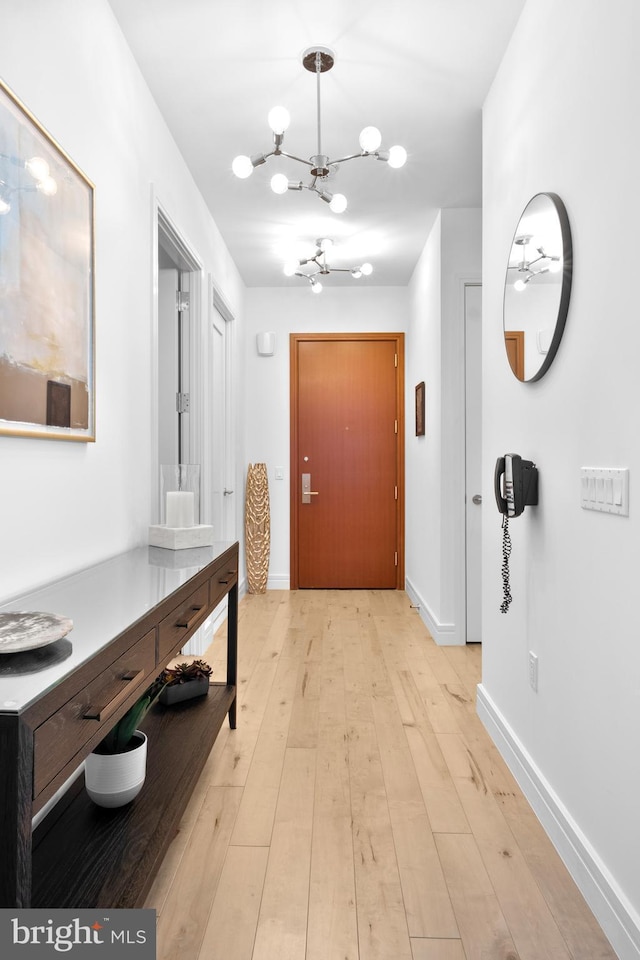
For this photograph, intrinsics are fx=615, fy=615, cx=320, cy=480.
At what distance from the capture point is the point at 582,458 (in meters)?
1.62

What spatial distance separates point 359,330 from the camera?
5.31m

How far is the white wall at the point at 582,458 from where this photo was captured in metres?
1.36

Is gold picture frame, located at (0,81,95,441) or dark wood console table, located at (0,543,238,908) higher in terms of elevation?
gold picture frame, located at (0,81,95,441)

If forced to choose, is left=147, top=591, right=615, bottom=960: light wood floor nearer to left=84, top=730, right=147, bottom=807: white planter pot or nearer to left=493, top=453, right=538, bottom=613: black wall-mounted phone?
left=84, top=730, right=147, bottom=807: white planter pot

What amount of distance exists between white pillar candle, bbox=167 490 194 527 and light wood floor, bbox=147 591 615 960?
0.88 meters

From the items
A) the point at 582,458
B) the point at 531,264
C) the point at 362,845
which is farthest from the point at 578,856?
the point at 531,264

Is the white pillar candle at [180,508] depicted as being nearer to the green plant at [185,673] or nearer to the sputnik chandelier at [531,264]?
the green plant at [185,673]

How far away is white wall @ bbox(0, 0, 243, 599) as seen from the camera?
1.54 m

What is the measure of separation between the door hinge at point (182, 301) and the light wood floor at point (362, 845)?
2048mm

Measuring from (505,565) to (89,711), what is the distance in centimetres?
155

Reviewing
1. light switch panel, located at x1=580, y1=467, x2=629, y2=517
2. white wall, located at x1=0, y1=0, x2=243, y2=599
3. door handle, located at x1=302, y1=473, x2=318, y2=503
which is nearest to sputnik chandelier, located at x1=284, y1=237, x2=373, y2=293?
white wall, located at x1=0, y1=0, x2=243, y2=599

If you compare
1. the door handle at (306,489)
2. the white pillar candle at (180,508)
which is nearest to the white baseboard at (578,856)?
the white pillar candle at (180,508)

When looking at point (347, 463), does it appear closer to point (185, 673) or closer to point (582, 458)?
point (185, 673)

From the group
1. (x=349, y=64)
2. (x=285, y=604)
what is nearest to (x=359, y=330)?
(x=285, y=604)
